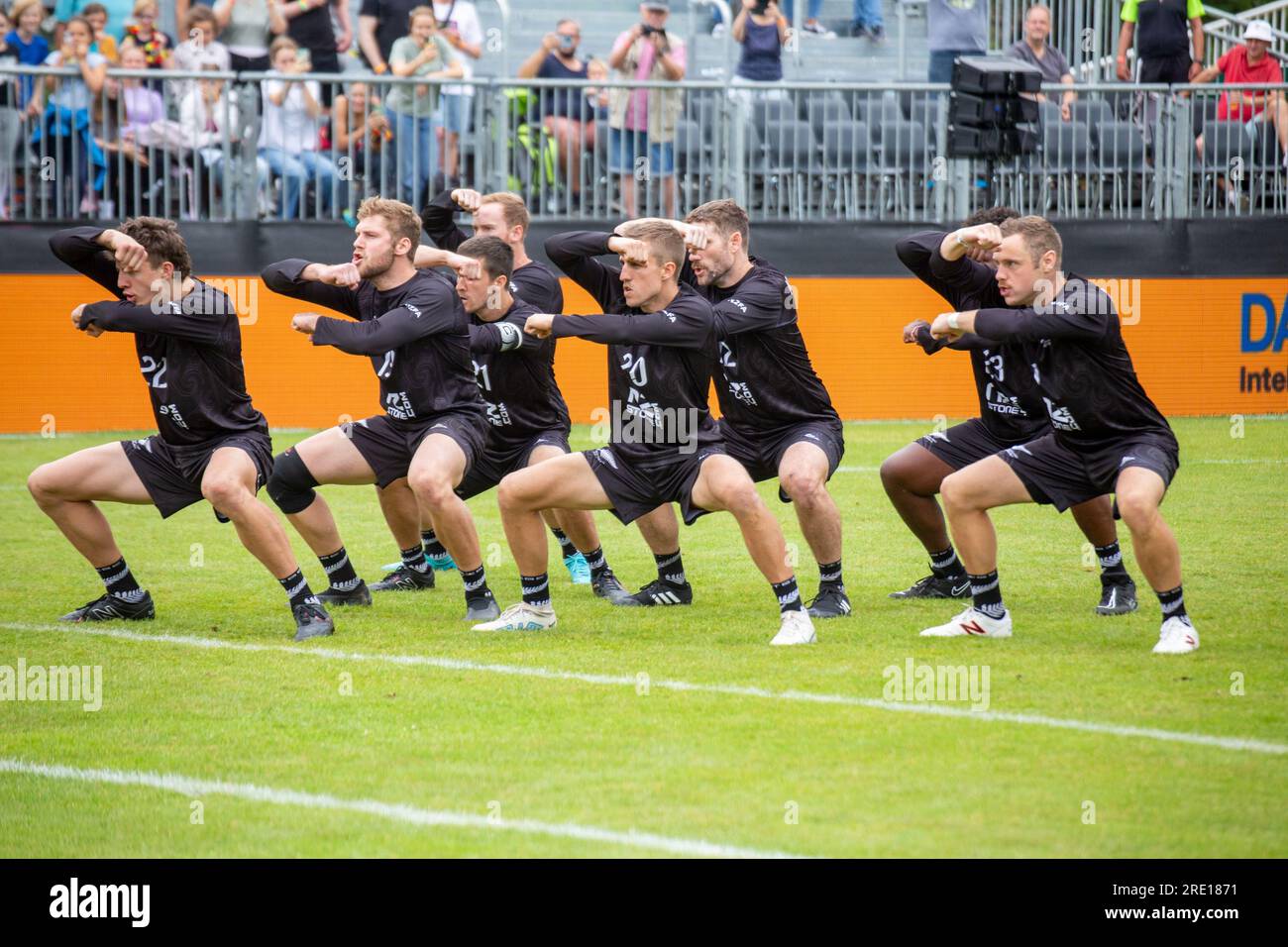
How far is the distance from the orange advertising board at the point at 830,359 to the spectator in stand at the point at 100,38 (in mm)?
2439

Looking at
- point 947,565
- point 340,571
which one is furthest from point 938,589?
point 340,571

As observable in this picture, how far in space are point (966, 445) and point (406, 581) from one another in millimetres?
3372

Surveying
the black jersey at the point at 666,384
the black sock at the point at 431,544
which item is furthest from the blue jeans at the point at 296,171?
the black jersey at the point at 666,384

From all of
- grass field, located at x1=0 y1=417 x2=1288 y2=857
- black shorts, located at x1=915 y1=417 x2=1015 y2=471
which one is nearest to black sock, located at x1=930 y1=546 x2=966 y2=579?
grass field, located at x1=0 y1=417 x2=1288 y2=857

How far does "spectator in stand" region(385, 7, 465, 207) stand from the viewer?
18.0 metres

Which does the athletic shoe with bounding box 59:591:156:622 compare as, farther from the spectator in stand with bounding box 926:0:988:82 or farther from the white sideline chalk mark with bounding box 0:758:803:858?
the spectator in stand with bounding box 926:0:988:82

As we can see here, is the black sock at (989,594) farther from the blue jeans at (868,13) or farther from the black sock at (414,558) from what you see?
the blue jeans at (868,13)

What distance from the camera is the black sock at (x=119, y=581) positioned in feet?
29.7

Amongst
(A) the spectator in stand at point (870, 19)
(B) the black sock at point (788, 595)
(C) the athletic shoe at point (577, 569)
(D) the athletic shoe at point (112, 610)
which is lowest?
(C) the athletic shoe at point (577, 569)

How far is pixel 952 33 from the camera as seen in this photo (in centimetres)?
1994

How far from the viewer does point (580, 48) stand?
22.2 m

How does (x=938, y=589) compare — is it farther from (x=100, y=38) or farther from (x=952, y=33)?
(x=100, y=38)
